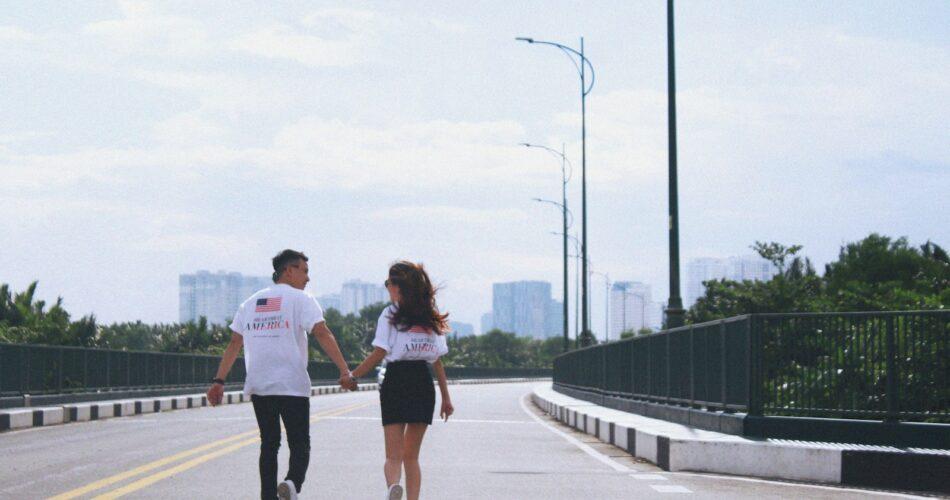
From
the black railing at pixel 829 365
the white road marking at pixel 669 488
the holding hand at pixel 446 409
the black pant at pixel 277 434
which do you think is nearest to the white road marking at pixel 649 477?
the white road marking at pixel 669 488

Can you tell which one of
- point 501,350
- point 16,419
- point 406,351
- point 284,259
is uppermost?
point 284,259

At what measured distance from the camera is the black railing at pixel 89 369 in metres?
24.0

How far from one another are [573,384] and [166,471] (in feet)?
87.1

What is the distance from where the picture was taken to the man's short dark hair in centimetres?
843

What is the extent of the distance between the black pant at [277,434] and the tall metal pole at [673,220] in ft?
38.3

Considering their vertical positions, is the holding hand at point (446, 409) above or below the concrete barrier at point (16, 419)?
above

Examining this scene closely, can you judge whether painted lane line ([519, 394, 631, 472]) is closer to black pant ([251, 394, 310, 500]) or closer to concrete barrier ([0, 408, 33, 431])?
black pant ([251, 394, 310, 500])

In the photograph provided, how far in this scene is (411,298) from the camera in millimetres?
7965

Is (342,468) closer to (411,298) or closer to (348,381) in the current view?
(348,381)

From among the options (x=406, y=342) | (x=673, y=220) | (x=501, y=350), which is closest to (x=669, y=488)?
(x=406, y=342)

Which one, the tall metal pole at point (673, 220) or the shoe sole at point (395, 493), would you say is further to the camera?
the tall metal pole at point (673, 220)

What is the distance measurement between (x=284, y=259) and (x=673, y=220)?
12078mm

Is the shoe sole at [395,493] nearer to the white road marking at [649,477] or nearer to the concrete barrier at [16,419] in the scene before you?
the white road marking at [649,477]

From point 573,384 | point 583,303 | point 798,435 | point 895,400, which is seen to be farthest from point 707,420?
point 583,303
